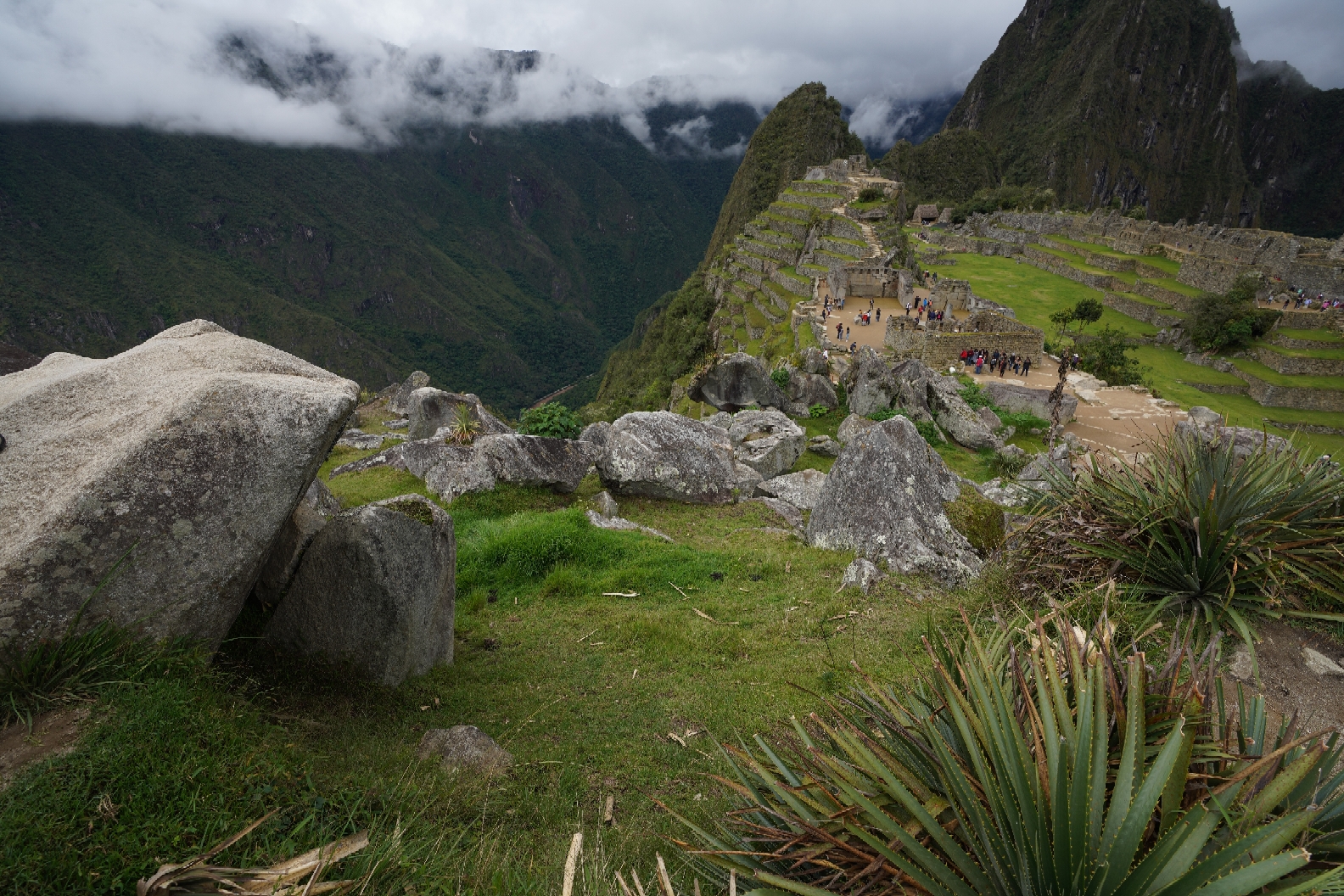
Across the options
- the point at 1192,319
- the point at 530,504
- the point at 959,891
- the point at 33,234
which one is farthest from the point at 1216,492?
the point at 33,234

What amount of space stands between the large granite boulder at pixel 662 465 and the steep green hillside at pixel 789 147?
100531 millimetres

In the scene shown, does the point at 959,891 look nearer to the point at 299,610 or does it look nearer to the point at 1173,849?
the point at 1173,849

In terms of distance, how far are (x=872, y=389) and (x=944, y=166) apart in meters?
138

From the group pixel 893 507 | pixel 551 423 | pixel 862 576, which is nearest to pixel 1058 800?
pixel 862 576

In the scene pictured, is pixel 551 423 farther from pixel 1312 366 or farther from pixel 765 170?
pixel 765 170

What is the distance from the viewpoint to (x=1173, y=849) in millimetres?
2232

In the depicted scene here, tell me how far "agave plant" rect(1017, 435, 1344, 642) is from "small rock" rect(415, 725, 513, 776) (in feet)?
17.2

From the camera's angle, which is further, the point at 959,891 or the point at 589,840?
the point at 589,840

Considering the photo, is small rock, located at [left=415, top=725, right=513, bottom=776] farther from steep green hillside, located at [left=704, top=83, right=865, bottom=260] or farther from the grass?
steep green hillside, located at [left=704, top=83, right=865, bottom=260]

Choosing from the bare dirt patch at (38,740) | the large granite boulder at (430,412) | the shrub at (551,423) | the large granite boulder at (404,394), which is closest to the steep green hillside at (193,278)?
the large granite boulder at (404,394)

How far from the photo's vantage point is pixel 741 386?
2302 centimetres

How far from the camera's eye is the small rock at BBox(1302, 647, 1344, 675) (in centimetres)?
489

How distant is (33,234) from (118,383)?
190570 mm

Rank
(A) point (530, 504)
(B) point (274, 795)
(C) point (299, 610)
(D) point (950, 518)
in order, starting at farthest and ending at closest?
→ 1. (A) point (530, 504)
2. (D) point (950, 518)
3. (C) point (299, 610)
4. (B) point (274, 795)
